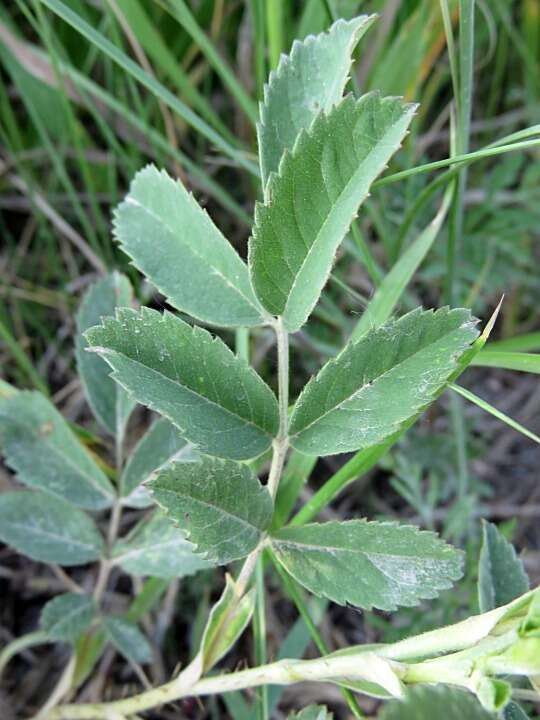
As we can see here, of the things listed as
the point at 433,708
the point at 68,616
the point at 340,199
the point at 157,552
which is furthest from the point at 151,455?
the point at 433,708

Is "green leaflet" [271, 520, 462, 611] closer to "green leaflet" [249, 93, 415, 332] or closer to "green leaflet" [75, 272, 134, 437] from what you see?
"green leaflet" [249, 93, 415, 332]

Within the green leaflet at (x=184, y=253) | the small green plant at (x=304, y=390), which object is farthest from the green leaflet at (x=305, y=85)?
the green leaflet at (x=184, y=253)

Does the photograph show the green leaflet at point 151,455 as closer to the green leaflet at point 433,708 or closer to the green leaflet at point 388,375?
the green leaflet at point 388,375

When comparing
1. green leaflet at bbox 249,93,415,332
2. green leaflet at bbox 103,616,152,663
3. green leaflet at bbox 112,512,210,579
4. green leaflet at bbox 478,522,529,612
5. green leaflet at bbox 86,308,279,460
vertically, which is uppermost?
green leaflet at bbox 249,93,415,332

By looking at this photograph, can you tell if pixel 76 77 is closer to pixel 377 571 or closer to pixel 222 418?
pixel 222 418

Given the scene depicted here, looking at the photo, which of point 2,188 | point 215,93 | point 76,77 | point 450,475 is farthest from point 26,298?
point 450,475

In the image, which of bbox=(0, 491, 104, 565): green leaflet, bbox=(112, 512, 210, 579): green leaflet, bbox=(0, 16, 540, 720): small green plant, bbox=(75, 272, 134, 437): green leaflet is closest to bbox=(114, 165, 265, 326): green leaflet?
bbox=(0, 16, 540, 720): small green plant
